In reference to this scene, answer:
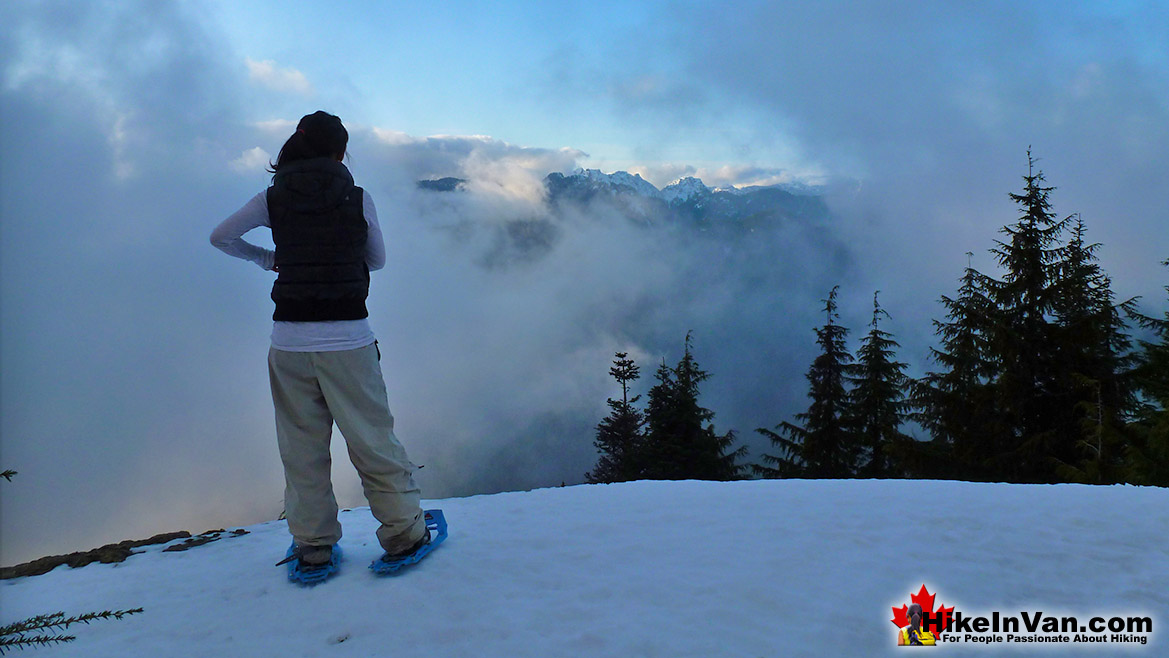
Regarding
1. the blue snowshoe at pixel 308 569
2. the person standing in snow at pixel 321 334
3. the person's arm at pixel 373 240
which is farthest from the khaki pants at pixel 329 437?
the person's arm at pixel 373 240

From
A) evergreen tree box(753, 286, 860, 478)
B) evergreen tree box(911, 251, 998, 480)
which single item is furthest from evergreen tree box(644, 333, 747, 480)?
evergreen tree box(911, 251, 998, 480)

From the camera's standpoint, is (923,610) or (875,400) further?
(875,400)

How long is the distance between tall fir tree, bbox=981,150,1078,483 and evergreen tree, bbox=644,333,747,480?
1019 centimetres

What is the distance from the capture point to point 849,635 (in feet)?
8.89

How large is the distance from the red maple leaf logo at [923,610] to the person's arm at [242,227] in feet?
12.7

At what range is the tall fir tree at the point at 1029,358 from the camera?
17.0 m

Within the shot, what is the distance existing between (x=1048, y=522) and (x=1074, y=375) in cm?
1455

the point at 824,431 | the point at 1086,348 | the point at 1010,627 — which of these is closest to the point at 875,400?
the point at 824,431

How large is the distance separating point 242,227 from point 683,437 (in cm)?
2309

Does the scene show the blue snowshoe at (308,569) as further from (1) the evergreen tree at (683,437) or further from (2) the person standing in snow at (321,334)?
(1) the evergreen tree at (683,437)

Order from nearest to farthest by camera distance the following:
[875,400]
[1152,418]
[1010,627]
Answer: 1. [1010,627]
2. [1152,418]
3. [875,400]

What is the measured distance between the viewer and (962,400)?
736 inches

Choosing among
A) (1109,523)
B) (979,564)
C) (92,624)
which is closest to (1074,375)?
(1109,523)

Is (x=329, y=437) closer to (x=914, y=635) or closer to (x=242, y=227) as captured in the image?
(x=242, y=227)
